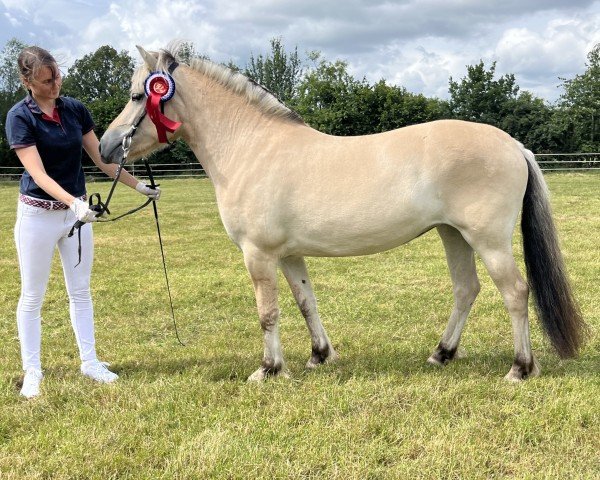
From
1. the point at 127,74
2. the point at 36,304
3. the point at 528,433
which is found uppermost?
the point at 127,74

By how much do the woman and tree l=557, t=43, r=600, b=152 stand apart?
34.6 meters

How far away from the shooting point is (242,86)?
405 centimetres

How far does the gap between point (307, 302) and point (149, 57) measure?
2.18 meters

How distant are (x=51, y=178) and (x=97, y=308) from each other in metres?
3.16

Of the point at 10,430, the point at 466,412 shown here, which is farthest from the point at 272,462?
the point at 10,430

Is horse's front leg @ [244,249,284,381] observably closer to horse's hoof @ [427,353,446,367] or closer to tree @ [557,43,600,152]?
horse's hoof @ [427,353,446,367]

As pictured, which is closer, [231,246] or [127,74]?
[231,246]

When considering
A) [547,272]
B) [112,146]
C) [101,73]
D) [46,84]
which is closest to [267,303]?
[112,146]

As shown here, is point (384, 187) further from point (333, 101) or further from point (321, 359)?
point (333, 101)

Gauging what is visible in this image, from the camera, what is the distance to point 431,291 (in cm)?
670

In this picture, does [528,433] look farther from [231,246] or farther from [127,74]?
[127,74]

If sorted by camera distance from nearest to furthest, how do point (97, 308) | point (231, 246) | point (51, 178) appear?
point (51, 178), point (97, 308), point (231, 246)

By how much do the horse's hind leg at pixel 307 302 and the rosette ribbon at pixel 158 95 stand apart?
54.1 inches

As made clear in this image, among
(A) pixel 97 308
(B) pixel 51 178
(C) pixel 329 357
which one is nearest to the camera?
(B) pixel 51 178
